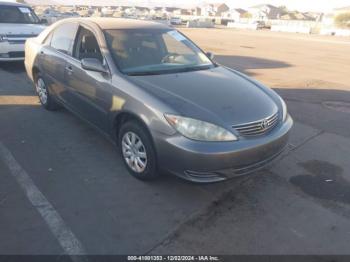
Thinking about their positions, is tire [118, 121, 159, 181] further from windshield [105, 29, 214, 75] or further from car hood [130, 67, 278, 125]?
windshield [105, 29, 214, 75]

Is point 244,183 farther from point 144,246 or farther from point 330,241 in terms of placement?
point 144,246

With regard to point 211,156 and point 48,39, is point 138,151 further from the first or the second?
point 48,39

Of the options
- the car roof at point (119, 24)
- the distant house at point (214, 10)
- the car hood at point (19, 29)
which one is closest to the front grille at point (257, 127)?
the car roof at point (119, 24)

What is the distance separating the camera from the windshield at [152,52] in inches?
156

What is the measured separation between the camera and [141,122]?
11.2 feet

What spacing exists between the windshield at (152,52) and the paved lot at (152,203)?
1.20 m

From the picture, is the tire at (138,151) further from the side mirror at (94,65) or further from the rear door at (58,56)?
the rear door at (58,56)

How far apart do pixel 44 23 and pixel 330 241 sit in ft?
31.7

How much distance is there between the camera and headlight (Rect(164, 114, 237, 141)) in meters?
3.08

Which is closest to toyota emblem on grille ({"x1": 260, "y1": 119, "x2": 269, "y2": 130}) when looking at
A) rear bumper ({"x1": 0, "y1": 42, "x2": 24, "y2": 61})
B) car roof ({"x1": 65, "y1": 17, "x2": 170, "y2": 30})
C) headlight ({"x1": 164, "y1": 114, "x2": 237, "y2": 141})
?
headlight ({"x1": 164, "y1": 114, "x2": 237, "y2": 141})

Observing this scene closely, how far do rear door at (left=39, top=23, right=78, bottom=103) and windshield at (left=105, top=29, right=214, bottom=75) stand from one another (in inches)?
34.5

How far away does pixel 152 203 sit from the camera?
3324mm

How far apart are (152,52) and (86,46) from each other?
0.89 meters

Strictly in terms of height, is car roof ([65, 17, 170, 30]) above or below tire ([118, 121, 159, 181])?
above
